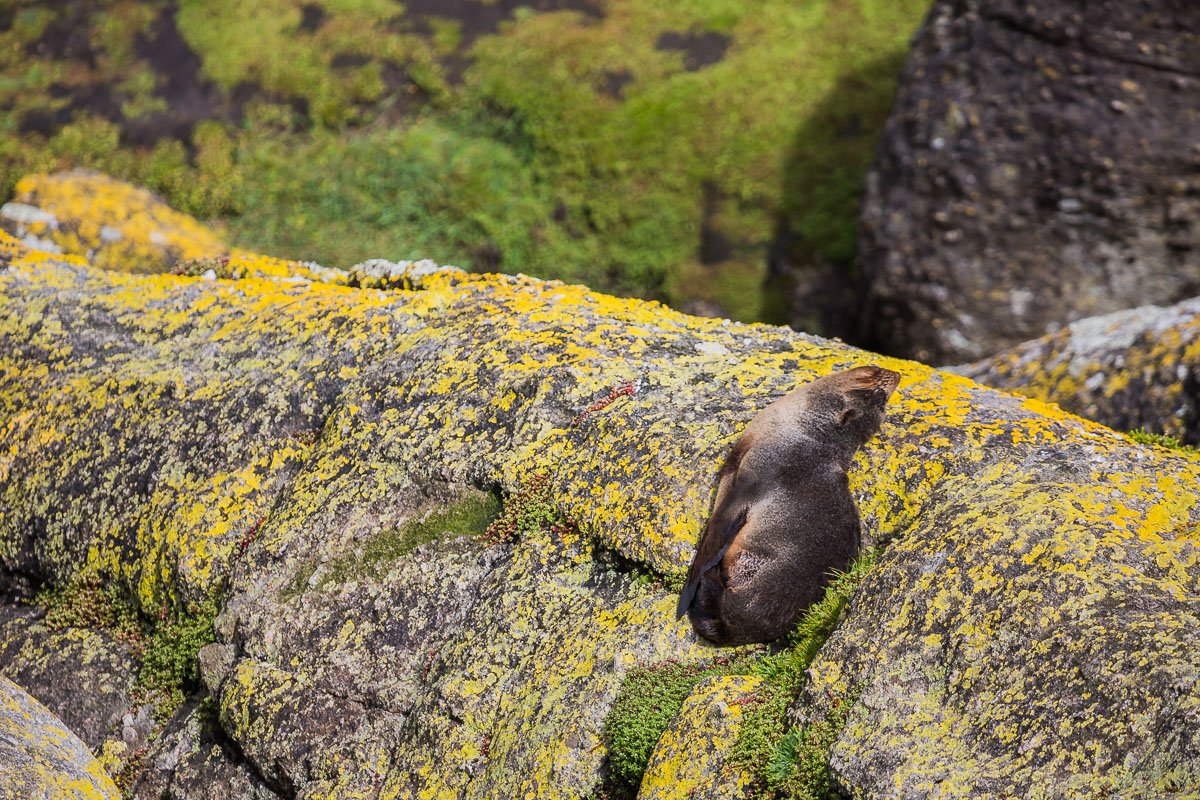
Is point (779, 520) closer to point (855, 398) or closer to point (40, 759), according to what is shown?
point (855, 398)

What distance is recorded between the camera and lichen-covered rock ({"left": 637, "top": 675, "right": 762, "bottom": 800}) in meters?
5.03

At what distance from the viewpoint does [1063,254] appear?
1506 cm

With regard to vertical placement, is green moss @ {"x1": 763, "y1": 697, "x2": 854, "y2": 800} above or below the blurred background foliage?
above

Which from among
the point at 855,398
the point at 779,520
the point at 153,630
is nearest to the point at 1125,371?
the point at 855,398

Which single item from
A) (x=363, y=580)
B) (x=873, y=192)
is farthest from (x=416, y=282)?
(x=873, y=192)

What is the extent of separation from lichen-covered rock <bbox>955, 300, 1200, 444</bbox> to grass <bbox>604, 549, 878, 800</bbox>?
4.60 meters

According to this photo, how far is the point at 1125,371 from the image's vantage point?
9.62m

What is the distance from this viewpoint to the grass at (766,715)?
4.88 metres

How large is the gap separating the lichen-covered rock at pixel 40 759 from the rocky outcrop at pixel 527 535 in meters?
0.47

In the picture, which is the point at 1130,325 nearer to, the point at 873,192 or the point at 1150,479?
the point at 1150,479

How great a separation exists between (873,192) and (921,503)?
11.0 metres

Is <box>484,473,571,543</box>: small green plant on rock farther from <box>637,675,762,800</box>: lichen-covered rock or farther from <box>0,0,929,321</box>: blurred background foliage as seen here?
<box>0,0,929,321</box>: blurred background foliage

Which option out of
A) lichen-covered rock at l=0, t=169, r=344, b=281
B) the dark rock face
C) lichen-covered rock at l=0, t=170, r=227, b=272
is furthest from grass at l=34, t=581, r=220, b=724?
the dark rock face

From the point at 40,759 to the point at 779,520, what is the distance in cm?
478
